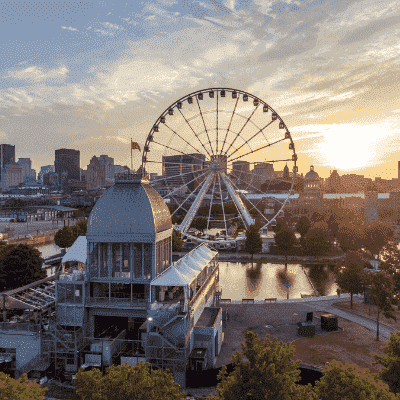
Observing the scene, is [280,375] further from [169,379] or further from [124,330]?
[124,330]

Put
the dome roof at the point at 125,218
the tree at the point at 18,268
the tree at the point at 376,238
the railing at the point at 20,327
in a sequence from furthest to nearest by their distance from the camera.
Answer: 1. the tree at the point at 376,238
2. the tree at the point at 18,268
3. the dome roof at the point at 125,218
4. the railing at the point at 20,327

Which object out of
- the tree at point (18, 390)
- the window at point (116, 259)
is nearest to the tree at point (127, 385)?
the tree at point (18, 390)

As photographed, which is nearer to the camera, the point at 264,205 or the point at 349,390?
the point at 349,390

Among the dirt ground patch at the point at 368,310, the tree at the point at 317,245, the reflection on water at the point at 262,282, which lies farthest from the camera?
the tree at the point at 317,245

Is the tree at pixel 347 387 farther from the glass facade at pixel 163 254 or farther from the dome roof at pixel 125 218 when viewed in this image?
the glass facade at pixel 163 254

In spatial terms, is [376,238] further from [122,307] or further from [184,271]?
[122,307]

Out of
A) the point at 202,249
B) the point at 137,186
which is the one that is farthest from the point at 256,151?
the point at 137,186
